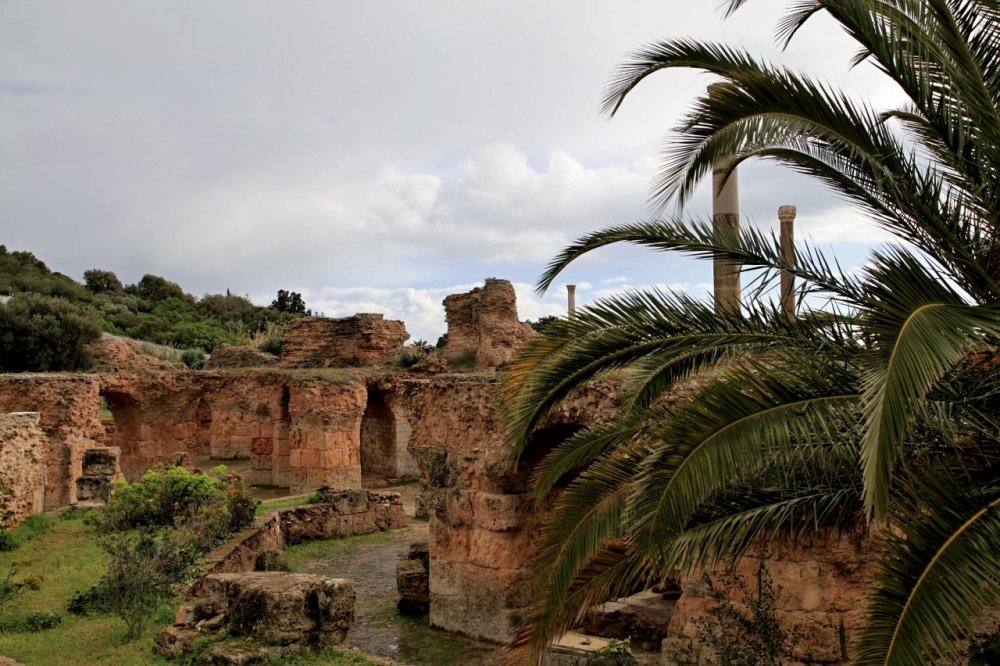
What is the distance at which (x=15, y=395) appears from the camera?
1562 cm

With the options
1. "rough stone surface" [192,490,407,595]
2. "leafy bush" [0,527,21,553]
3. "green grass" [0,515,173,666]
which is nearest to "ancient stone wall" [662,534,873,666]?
"green grass" [0,515,173,666]

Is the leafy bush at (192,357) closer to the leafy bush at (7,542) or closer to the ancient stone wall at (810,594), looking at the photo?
the leafy bush at (7,542)

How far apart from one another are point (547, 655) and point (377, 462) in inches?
644

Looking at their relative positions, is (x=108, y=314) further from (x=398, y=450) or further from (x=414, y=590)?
(x=414, y=590)

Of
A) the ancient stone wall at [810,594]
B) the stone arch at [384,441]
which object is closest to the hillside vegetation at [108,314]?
the stone arch at [384,441]

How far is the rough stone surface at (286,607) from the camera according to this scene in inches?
275

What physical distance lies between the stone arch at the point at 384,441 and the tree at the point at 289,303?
125 ft

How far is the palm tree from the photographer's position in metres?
3.02

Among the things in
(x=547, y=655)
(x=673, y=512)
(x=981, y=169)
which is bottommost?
(x=547, y=655)

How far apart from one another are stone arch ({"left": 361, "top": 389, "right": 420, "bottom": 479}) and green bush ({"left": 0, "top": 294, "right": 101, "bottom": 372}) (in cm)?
1112

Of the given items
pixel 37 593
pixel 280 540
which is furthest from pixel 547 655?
Result: pixel 280 540

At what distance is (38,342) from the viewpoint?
2744 cm

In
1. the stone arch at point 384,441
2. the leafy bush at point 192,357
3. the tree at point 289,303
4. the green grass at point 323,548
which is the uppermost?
the tree at point 289,303

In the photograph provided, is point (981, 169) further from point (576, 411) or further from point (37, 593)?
point (37, 593)
